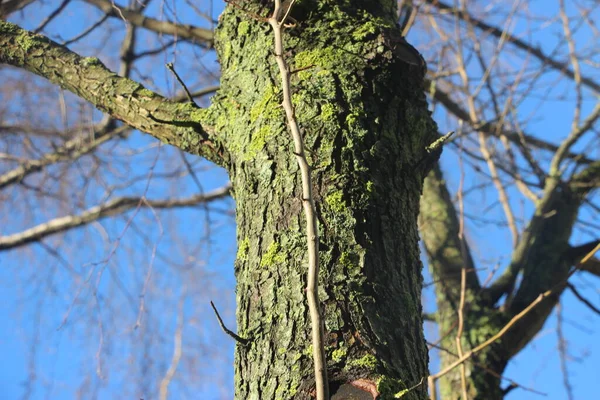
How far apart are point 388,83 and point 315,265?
26.7 inches

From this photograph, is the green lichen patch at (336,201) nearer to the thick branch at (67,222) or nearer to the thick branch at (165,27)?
the thick branch at (165,27)

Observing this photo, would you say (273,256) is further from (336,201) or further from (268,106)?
(268,106)

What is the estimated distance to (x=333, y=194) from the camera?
1.32 meters

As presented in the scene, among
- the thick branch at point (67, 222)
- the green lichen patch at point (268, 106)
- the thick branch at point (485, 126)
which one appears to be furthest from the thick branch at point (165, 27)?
the green lichen patch at point (268, 106)

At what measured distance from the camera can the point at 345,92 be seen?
1.47 metres

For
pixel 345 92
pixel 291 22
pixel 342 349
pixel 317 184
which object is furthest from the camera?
pixel 291 22

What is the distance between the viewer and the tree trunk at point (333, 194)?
1.17 m

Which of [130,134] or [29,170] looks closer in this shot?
[29,170]

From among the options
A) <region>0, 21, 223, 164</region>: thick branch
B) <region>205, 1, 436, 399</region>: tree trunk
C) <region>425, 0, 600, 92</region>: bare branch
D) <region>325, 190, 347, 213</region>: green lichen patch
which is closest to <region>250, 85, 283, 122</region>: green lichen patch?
<region>205, 1, 436, 399</region>: tree trunk

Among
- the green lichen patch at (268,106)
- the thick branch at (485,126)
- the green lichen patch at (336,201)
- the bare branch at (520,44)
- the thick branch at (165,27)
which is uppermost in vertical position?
the bare branch at (520,44)

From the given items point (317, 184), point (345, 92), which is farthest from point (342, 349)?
point (345, 92)

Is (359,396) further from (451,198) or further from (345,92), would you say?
(451,198)

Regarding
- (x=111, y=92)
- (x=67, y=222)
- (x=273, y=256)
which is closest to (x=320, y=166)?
(x=273, y=256)

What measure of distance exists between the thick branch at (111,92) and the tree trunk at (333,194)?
0.07m
